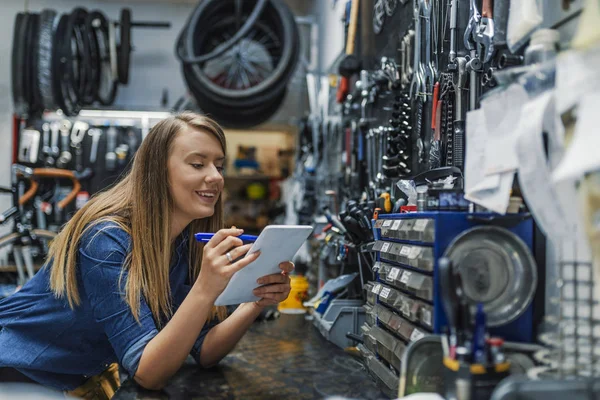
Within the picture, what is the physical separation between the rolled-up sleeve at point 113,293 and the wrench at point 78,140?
3.56 meters

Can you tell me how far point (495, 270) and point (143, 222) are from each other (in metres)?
0.86

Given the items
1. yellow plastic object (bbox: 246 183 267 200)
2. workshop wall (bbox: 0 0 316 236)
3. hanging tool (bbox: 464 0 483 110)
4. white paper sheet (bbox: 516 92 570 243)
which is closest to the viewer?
white paper sheet (bbox: 516 92 570 243)

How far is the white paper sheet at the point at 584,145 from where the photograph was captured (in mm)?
683

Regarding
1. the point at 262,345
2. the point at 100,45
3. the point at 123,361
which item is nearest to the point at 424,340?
the point at 123,361

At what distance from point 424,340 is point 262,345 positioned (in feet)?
2.74

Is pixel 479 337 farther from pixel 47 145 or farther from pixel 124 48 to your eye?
pixel 47 145

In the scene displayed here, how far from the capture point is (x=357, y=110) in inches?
97.3

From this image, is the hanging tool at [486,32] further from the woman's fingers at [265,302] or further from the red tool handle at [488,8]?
the woman's fingers at [265,302]

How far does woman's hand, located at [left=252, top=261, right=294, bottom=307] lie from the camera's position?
4.37ft

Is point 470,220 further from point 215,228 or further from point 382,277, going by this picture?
point 215,228

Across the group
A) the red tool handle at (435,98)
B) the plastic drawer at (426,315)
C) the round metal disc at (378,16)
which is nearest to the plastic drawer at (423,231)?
the plastic drawer at (426,315)

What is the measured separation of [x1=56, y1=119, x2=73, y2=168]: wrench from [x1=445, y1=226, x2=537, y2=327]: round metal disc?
4286mm

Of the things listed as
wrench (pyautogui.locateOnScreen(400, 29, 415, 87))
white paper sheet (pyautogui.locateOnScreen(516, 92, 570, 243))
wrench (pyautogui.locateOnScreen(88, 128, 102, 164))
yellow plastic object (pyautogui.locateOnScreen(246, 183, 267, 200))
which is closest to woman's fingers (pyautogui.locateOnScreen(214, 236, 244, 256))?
white paper sheet (pyautogui.locateOnScreen(516, 92, 570, 243))

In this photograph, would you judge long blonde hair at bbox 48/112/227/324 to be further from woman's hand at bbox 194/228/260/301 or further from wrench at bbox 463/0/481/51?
wrench at bbox 463/0/481/51
